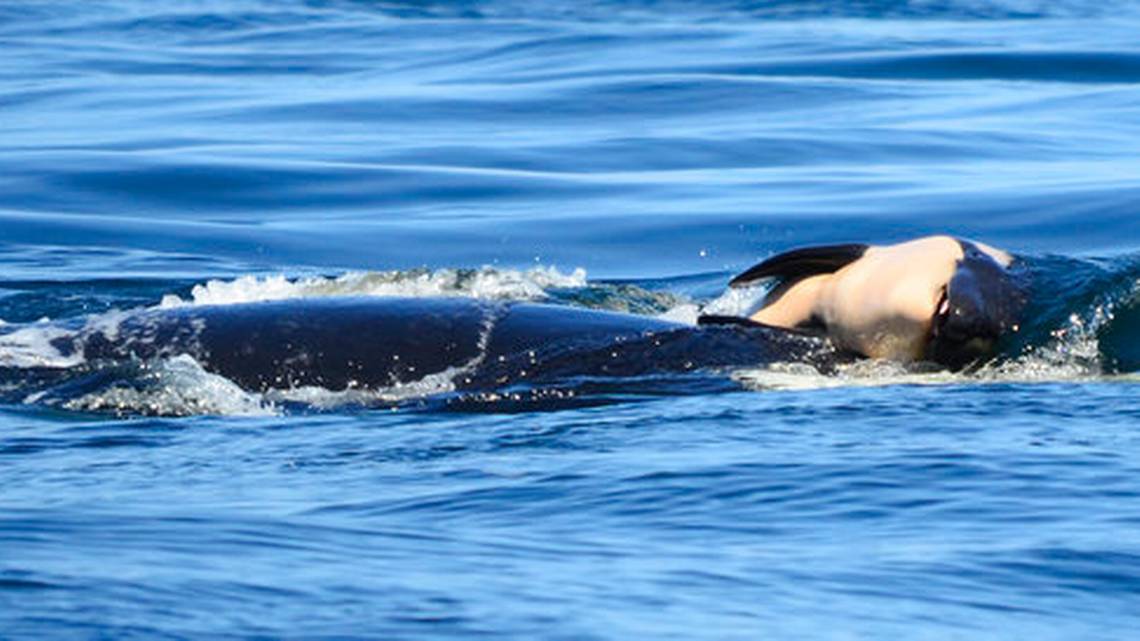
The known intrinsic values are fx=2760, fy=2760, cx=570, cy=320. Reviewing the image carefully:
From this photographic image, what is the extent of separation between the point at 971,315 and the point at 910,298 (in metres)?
0.19

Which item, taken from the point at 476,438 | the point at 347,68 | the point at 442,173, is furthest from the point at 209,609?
the point at 347,68

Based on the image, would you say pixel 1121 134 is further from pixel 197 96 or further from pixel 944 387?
pixel 944 387

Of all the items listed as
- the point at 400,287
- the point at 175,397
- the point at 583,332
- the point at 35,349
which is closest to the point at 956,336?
the point at 583,332

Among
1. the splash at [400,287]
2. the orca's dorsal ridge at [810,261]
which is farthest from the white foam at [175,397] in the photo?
the splash at [400,287]

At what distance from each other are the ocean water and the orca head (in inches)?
3.0

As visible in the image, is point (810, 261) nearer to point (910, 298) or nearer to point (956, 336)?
point (910, 298)

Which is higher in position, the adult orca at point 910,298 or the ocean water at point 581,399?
the adult orca at point 910,298

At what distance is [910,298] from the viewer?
320 inches

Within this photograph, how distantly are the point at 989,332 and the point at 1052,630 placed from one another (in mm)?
2984

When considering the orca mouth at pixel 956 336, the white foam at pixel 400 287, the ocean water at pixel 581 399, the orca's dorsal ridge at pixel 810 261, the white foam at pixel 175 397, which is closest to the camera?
the ocean water at pixel 581 399

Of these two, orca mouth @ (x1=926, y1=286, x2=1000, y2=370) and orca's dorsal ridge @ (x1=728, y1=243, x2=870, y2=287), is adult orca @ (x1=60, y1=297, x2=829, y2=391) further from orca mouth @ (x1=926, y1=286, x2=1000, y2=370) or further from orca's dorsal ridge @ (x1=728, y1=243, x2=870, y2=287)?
orca mouth @ (x1=926, y1=286, x2=1000, y2=370)

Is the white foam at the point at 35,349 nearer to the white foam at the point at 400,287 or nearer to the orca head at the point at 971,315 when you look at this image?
the white foam at the point at 400,287

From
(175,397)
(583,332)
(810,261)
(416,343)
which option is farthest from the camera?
(810,261)

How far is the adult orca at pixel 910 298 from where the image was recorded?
26.6 ft
